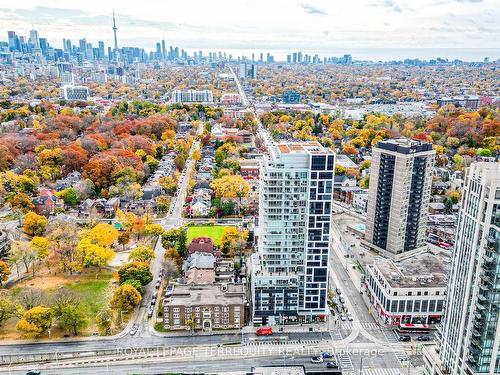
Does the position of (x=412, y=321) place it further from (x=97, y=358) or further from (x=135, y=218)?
(x=135, y=218)

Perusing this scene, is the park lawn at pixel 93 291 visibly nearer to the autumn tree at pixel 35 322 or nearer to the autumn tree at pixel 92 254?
the autumn tree at pixel 92 254

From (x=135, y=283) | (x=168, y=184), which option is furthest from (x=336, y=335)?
(x=168, y=184)

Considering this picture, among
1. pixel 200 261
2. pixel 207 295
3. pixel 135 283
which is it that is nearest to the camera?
pixel 207 295

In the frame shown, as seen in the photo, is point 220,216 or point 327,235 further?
point 220,216

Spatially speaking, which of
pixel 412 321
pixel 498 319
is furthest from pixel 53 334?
pixel 498 319

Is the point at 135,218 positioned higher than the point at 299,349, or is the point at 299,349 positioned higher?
→ the point at 135,218

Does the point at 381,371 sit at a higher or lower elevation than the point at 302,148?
lower

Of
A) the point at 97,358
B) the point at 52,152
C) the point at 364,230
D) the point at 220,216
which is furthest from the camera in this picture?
the point at 52,152

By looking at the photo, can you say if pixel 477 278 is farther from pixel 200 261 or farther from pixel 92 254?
pixel 92 254
